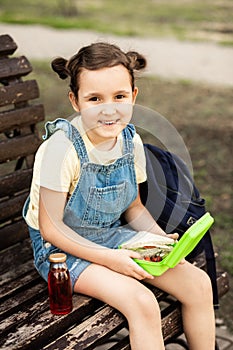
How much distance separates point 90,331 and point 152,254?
37cm

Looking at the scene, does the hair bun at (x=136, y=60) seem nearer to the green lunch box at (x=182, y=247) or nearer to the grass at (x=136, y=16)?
the green lunch box at (x=182, y=247)

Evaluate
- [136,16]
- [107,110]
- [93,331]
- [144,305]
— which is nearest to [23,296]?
[93,331]

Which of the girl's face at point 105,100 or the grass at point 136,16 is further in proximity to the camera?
the grass at point 136,16

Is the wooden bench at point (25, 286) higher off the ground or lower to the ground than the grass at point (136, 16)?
higher

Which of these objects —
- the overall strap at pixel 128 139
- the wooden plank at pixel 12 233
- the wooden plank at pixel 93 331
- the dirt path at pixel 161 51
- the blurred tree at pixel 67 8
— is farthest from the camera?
the blurred tree at pixel 67 8

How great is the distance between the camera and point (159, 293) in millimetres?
2674

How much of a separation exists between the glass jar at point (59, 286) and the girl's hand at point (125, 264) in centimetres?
17

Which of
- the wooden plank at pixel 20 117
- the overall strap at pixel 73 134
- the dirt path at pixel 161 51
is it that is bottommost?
the dirt path at pixel 161 51

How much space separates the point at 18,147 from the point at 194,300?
3.40ft

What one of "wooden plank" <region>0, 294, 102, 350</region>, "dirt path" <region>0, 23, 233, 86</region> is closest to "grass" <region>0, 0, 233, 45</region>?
"dirt path" <region>0, 23, 233, 86</region>

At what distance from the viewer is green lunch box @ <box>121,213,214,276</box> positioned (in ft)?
8.02

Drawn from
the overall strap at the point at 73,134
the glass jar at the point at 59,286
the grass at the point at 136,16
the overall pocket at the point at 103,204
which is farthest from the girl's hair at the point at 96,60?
the grass at the point at 136,16

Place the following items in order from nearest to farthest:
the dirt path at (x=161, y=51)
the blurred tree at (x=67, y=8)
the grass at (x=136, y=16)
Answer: the dirt path at (x=161, y=51) → the grass at (x=136, y=16) → the blurred tree at (x=67, y=8)

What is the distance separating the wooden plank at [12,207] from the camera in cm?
309
